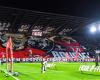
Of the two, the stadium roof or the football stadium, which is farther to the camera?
the football stadium

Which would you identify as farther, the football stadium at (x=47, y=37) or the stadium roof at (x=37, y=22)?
the football stadium at (x=47, y=37)

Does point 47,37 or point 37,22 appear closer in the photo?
point 37,22

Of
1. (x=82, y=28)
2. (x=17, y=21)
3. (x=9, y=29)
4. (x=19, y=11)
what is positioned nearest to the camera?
(x=19, y=11)

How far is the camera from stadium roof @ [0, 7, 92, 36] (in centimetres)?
6331

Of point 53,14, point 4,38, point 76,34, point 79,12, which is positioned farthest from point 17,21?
point 76,34

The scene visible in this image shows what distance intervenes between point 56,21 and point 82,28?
10895 millimetres

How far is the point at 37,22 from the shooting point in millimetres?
70938

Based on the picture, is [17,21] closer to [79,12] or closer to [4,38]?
[4,38]

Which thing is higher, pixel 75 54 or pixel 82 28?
pixel 82 28

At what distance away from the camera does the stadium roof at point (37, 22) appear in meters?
63.3

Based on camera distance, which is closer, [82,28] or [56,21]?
[56,21]

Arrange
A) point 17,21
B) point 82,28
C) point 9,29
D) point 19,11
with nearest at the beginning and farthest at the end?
Answer: point 19,11
point 17,21
point 9,29
point 82,28

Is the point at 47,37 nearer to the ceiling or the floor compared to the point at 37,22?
nearer to the floor

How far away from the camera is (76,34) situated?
272 feet
